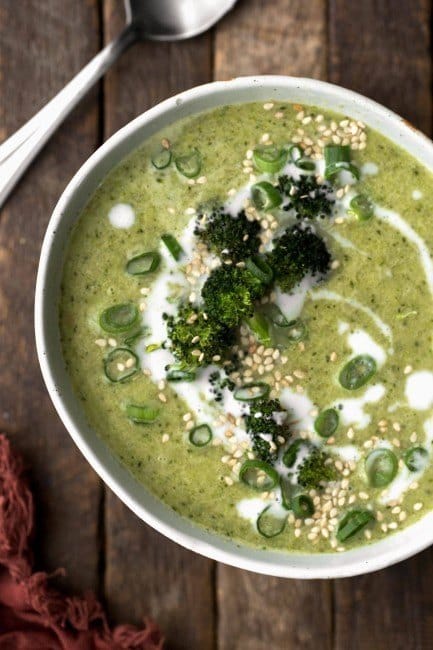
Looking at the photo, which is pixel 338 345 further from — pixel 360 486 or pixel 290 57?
pixel 290 57

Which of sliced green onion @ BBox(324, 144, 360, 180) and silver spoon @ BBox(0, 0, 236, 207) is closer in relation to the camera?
sliced green onion @ BBox(324, 144, 360, 180)

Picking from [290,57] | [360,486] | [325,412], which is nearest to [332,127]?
[290,57]

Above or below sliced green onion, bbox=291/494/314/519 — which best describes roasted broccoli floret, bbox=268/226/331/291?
above

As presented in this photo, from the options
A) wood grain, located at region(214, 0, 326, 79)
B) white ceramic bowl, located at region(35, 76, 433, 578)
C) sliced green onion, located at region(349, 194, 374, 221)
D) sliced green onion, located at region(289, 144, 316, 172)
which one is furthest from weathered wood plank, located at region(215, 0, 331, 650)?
sliced green onion, located at region(349, 194, 374, 221)

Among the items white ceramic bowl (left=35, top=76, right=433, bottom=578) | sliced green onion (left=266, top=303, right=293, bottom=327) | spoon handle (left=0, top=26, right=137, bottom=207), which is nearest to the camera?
white ceramic bowl (left=35, top=76, right=433, bottom=578)

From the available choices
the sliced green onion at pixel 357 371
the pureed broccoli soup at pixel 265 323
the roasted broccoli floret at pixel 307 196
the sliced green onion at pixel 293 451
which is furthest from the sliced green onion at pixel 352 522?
the roasted broccoli floret at pixel 307 196

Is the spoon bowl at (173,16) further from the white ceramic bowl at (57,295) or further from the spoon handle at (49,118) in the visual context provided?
the white ceramic bowl at (57,295)

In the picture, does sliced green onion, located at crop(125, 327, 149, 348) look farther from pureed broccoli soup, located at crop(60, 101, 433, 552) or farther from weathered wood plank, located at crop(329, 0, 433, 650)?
weathered wood plank, located at crop(329, 0, 433, 650)
